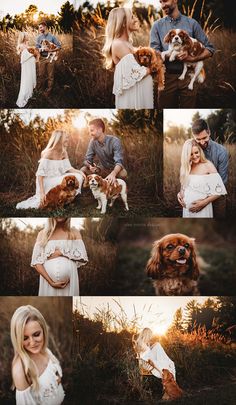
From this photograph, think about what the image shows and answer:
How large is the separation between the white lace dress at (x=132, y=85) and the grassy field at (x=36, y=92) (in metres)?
0.30

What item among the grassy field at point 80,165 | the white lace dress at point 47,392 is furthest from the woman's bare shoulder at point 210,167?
the white lace dress at point 47,392

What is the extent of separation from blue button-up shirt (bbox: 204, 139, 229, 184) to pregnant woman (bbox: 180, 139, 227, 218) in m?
0.03

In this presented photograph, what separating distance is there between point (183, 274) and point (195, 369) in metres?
0.64

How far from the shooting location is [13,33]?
5176 mm

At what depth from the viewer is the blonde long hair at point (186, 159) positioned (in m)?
5.07

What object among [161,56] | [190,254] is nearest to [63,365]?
[190,254]

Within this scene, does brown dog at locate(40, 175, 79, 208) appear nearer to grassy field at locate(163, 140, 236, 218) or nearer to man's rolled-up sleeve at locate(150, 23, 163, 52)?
grassy field at locate(163, 140, 236, 218)

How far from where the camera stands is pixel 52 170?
5086 mm

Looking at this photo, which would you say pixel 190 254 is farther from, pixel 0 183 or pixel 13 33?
pixel 13 33

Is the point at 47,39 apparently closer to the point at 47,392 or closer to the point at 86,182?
the point at 86,182

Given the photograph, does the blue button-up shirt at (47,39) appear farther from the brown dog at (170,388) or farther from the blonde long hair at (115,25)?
the brown dog at (170,388)

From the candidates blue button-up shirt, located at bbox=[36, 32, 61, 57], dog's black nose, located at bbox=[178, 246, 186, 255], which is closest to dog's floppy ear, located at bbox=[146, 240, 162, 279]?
dog's black nose, located at bbox=[178, 246, 186, 255]


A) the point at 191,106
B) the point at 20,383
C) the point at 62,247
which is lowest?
the point at 20,383

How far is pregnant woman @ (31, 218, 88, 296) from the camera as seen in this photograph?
16.6ft
